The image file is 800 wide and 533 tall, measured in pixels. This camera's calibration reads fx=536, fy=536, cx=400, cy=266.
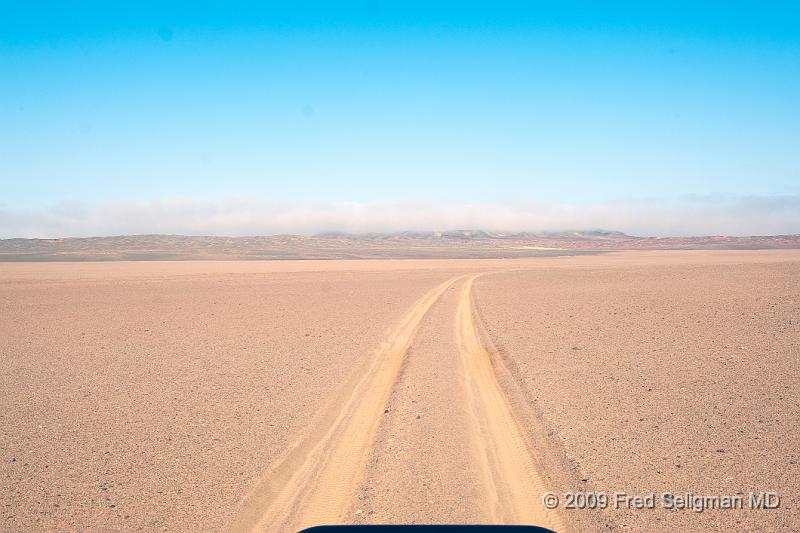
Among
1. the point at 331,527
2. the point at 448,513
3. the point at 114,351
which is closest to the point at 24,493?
the point at 331,527

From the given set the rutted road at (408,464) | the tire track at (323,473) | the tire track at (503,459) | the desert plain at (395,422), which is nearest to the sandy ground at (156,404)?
the desert plain at (395,422)

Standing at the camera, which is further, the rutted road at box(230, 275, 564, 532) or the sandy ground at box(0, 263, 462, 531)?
the sandy ground at box(0, 263, 462, 531)

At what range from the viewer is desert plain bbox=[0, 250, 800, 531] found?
5.05 metres

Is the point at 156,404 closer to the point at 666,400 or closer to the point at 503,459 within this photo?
the point at 503,459

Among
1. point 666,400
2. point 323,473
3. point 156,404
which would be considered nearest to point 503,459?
point 323,473

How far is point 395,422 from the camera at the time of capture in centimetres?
745

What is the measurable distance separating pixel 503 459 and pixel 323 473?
2.00 metres

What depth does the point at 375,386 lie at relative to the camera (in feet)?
31.5

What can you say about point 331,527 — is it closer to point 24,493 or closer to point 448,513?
point 448,513

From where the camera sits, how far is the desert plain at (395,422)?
16.6ft

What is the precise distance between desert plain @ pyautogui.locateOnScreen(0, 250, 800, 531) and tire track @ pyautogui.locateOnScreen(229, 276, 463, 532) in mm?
28

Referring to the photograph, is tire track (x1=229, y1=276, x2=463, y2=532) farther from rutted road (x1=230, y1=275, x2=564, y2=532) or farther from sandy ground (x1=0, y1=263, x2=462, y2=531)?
sandy ground (x1=0, y1=263, x2=462, y2=531)

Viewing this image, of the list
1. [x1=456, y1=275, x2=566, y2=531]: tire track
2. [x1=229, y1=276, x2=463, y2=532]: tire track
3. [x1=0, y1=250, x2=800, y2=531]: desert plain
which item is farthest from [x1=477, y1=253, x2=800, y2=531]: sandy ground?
[x1=229, y1=276, x2=463, y2=532]: tire track

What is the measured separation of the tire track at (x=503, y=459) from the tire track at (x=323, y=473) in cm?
137
